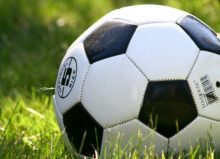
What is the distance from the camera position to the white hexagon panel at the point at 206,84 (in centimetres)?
285

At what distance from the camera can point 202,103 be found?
9.36ft

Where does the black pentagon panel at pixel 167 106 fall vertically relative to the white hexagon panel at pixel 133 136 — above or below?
above

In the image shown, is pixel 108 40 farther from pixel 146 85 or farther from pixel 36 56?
pixel 36 56

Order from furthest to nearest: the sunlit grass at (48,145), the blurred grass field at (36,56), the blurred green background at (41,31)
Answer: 1. the blurred green background at (41,31)
2. the blurred grass field at (36,56)
3. the sunlit grass at (48,145)

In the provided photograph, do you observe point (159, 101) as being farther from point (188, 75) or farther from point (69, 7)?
point (69, 7)

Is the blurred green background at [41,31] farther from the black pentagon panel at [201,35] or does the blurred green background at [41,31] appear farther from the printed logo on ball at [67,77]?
the black pentagon panel at [201,35]

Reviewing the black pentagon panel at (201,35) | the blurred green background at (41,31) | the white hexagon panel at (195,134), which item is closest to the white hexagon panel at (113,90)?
the white hexagon panel at (195,134)

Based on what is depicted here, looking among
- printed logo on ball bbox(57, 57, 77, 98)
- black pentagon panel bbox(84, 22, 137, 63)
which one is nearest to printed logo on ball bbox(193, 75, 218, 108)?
black pentagon panel bbox(84, 22, 137, 63)

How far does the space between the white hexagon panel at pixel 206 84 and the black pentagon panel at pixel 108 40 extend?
37 cm

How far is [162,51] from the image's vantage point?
2.87 meters

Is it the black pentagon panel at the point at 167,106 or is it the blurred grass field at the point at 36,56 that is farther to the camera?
the blurred grass field at the point at 36,56

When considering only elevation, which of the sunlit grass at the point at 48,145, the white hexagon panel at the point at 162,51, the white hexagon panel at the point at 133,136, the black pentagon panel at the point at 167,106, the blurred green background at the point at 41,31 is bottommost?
the blurred green background at the point at 41,31

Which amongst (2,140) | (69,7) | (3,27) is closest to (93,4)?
A: (69,7)

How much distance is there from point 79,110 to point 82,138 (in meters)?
0.14
